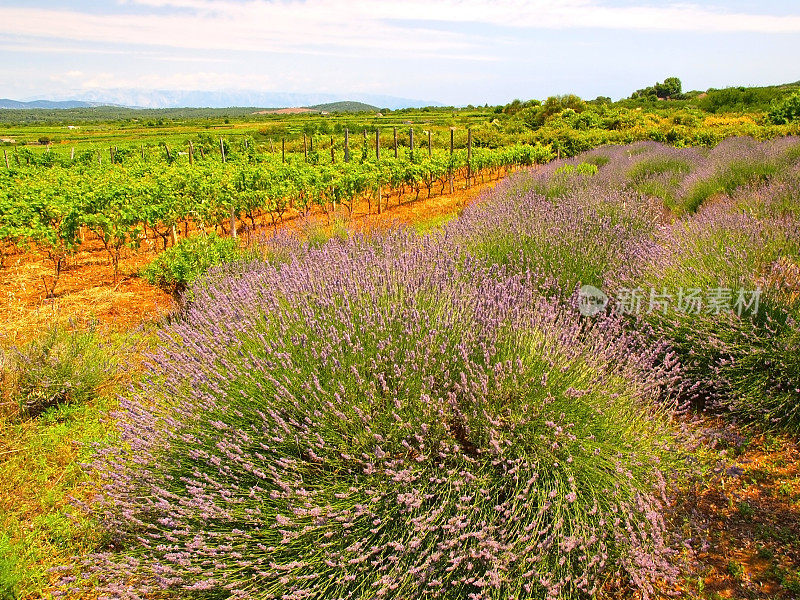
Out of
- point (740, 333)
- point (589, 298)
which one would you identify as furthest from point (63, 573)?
point (740, 333)

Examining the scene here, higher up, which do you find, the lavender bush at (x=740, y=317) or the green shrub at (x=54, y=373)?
the lavender bush at (x=740, y=317)

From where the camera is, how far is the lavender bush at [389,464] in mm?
1958

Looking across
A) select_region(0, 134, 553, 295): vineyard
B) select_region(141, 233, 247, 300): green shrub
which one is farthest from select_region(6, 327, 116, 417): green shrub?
select_region(0, 134, 553, 295): vineyard

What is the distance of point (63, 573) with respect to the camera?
8.31 ft

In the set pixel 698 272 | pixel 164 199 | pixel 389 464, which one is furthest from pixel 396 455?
pixel 164 199

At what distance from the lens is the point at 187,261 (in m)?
6.32

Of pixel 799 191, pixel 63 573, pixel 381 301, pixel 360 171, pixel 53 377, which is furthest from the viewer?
pixel 360 171

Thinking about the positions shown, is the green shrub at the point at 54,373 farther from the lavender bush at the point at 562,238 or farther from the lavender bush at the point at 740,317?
the lavender bush at the point at 740,317

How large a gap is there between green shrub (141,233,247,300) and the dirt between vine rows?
0.19 metres

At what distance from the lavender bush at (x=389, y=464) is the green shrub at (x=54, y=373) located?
1744 millimetres

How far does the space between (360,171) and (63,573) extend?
36.4 ft

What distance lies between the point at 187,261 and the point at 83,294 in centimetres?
181

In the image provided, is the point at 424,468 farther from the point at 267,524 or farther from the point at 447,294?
the point at 447,294

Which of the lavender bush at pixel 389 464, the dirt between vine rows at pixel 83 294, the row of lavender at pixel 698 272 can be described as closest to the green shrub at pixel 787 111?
the row of lavender at pixel 698 272
